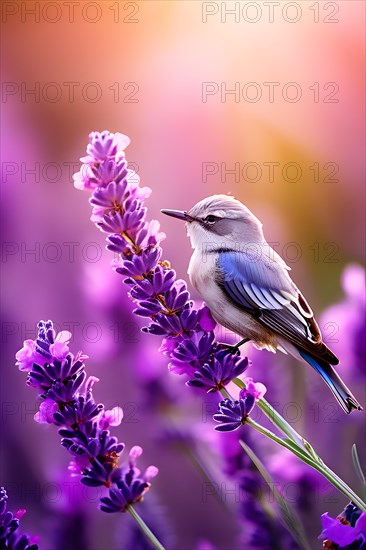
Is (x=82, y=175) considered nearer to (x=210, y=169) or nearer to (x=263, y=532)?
(x=263, y=532)

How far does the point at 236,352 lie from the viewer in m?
0.90

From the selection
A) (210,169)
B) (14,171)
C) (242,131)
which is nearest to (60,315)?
(14,171)

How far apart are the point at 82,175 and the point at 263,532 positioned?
41cm

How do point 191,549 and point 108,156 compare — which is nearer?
point 108,156

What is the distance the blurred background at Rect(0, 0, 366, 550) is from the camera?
0.98 meters

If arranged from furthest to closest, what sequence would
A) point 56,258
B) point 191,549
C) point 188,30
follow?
point 188,30
point 56,258
point 191,549

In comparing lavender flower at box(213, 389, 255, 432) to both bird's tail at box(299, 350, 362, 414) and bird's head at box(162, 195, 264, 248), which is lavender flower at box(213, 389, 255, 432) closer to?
bird's tail at box(299, 350, 362, 414)

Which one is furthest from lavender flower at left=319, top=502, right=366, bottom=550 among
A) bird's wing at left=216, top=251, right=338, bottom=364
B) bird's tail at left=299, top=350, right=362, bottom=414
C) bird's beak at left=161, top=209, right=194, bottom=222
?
bird's beak at left=161, top=209, right=194, bottom=222

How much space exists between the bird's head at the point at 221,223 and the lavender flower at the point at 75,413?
0.31 m

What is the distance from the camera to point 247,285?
2.97ft

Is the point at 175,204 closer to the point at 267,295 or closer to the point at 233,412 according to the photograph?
the point at 267,295

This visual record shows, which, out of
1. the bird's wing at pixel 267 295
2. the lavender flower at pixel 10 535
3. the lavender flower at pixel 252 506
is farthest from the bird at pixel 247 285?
the lavender flower at pixel 10 535

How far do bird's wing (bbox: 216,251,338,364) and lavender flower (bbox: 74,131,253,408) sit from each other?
18 centimetres

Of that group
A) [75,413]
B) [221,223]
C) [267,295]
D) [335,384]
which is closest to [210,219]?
[221,223]
